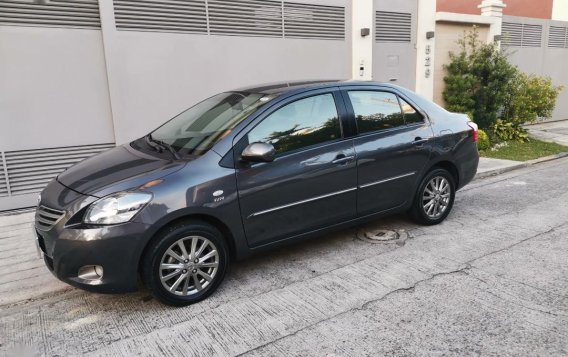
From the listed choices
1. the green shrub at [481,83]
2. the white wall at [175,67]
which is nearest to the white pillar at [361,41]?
the white wall at [175,67]

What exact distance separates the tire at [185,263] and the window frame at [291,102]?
680 mm

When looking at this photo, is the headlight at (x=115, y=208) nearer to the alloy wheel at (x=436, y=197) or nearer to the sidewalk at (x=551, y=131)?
the alloy wheel at (x=436, y=197)

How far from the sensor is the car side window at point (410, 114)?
185 inches

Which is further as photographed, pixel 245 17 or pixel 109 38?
pixel 245 17

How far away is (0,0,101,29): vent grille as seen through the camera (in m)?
5.85

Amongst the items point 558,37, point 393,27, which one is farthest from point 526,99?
point 558,37

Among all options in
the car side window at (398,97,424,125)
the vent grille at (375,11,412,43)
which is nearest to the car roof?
the car side window at (398,97,424,125)

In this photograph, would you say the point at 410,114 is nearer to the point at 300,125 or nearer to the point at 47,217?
the point at 300,125

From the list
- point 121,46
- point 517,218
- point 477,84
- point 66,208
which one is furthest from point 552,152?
point 66,208

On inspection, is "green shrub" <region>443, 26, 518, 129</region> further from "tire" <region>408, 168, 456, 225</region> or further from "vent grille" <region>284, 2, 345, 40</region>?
A: "tire" <region>408, 168, 456, 225</region>

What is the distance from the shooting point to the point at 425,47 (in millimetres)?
10406

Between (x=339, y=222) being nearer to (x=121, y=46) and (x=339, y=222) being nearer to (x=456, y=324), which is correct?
(x=456, y=324)

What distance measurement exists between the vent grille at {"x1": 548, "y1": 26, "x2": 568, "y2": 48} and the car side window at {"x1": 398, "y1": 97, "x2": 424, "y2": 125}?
448 inches

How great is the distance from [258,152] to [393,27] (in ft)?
25.2
